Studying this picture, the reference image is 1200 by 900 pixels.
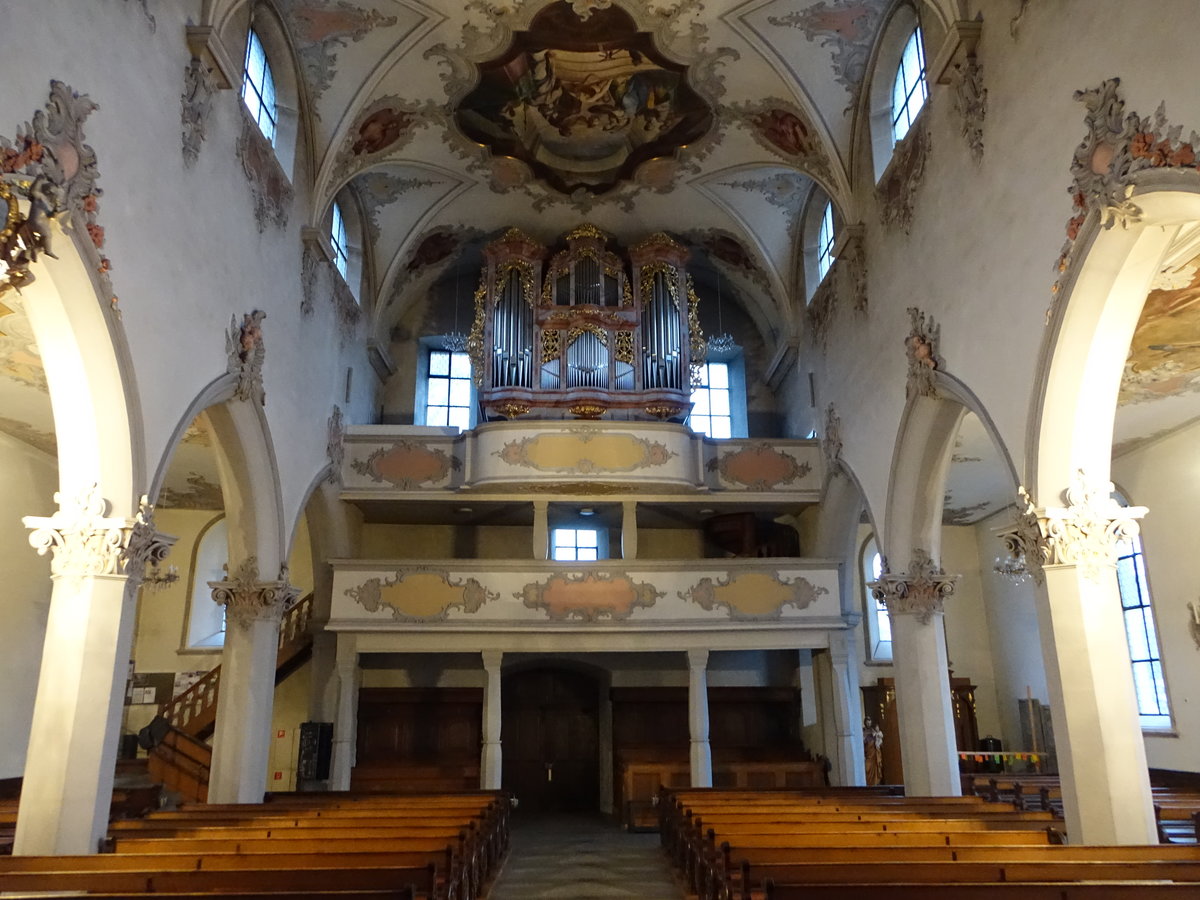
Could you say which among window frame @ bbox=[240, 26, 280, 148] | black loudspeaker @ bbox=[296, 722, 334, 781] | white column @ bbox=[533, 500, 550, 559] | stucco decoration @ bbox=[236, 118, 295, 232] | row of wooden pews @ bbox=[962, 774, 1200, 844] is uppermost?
window frame @ bbox=[240, 26, 280, 148]

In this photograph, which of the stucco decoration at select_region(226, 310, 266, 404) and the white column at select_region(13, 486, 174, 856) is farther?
the stucco decoration at select_region(226, 310, 266, 404)

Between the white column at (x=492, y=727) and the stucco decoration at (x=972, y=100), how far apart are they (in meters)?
10.9

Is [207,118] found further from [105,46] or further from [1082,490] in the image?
[1082,490]

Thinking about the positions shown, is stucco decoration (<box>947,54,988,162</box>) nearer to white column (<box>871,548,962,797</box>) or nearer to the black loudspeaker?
white column (<box>871,548,962,797</box>)

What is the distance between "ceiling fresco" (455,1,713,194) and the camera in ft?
47.5

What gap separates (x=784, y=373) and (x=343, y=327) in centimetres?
920

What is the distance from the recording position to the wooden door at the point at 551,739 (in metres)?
19.2

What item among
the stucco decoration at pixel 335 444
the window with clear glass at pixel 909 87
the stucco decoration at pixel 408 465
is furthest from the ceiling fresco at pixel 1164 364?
the stucco decoration at pixel 335 444

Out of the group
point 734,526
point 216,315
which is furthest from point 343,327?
point 734,526

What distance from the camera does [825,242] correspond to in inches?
695

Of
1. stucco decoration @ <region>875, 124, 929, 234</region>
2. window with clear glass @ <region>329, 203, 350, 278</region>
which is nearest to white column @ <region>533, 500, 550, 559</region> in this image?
window with clear glass @ <region>329, 203, 350, 278</region>

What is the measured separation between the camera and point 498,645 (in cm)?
1617

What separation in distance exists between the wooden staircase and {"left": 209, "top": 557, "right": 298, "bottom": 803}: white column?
96 cm

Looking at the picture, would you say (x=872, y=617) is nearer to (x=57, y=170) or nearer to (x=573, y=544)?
(x=573, y=544)
